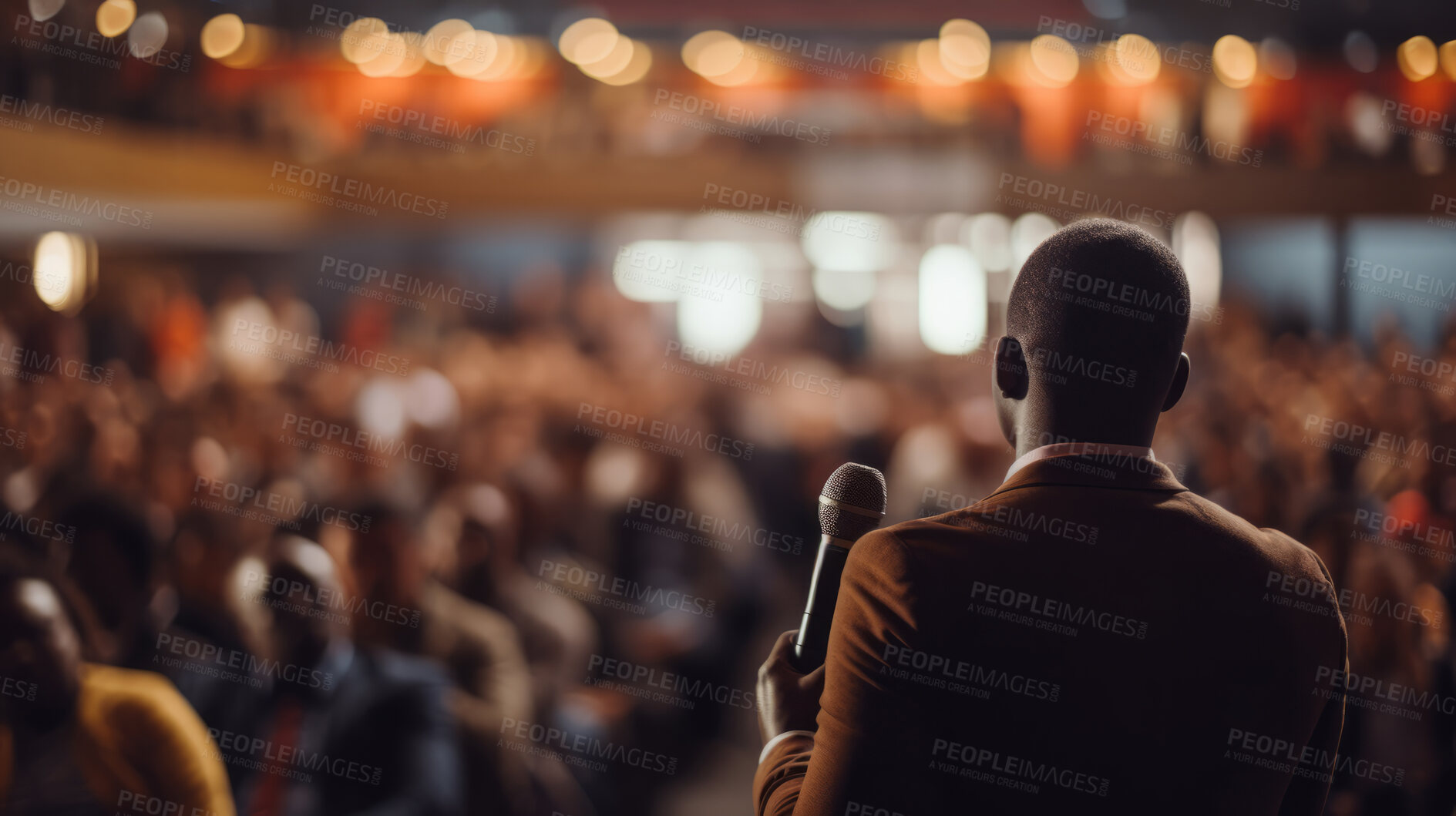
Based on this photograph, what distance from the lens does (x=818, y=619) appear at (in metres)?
1.25

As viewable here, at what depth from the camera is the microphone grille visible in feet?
4.33

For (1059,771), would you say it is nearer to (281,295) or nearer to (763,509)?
(763,509)

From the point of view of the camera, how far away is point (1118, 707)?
1.01 metres

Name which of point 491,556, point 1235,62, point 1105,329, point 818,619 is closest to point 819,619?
point 818,619

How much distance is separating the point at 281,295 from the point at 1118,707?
14.0m

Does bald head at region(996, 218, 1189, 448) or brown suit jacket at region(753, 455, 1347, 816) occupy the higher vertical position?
bald head at region(996, 218, 1189, 448)

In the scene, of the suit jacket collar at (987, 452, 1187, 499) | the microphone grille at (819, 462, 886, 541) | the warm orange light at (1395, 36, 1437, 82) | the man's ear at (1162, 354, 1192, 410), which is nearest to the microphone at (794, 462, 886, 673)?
the microphone grille at (819, 462, 886, 541)

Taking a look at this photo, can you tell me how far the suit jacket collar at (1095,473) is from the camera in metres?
1.07

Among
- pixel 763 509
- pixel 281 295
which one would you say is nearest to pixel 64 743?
pixel 763 509

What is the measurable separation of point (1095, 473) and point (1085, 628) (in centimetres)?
18

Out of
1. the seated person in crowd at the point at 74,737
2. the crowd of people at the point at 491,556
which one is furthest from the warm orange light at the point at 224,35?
the seated person in crowd at the point at 74,737

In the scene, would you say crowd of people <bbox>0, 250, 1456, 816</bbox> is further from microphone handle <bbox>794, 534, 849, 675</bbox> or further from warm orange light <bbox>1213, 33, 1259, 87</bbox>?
warm orange light <bbox>1213, 33, 1259, 87</bbox>

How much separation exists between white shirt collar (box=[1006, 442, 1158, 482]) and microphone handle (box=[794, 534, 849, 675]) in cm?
28

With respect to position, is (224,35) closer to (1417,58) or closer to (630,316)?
(630,316)
